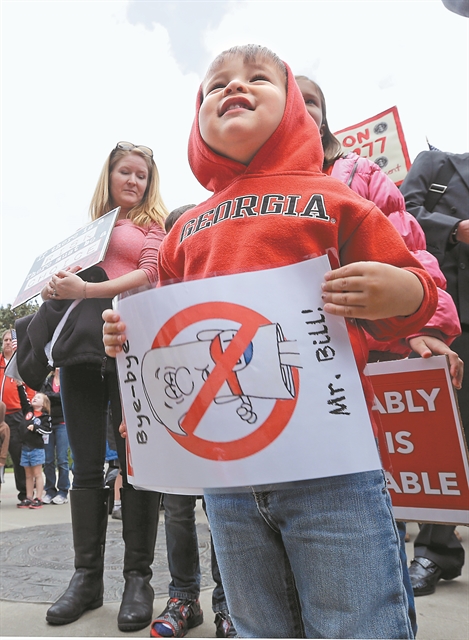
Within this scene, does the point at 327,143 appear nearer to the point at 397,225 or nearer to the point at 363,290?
the point at 397,225

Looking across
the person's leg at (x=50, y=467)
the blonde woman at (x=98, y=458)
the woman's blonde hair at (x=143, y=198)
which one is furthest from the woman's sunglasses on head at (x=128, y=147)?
the person's leg at (x=50, y=467)

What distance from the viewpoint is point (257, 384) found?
80cm

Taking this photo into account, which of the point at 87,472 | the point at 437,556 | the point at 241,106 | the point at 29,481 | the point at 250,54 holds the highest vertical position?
the point at 250,54

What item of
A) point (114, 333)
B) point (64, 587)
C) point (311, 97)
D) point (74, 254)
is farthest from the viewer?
point (64, 587)

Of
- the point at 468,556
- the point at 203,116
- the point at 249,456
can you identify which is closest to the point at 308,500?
the point at 249,456

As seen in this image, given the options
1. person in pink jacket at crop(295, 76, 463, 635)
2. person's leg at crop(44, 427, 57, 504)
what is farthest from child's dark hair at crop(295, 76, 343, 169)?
person's leg at crop(44, 427, 57, 504)

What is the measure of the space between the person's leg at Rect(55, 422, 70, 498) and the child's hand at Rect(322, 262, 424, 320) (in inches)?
189

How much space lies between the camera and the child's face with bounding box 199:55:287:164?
37.5 inches

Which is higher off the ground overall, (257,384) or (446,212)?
(446,212)

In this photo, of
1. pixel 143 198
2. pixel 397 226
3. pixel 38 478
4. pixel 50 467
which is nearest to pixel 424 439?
pixel 397 226

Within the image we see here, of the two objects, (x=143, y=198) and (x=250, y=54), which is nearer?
(x=250, y=54)

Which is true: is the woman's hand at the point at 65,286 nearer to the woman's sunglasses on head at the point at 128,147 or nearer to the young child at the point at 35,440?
the woman's sunglasses on head at the point at 128,147

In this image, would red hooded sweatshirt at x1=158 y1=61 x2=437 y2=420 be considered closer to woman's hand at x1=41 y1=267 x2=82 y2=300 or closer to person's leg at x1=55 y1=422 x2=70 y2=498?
woman's hand at x1=41 y1=267 x2=82 y2=300

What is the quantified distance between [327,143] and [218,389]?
1.03 m
